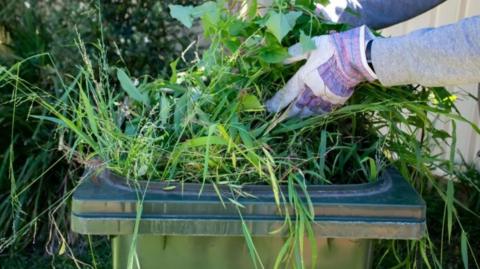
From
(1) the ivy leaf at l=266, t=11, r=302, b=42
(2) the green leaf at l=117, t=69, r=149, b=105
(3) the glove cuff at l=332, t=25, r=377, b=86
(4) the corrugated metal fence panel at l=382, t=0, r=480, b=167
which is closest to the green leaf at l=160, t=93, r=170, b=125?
(2) the green leaf at l=117, t=69, r=149, b=105

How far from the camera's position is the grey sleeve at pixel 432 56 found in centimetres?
139

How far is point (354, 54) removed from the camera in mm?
1499

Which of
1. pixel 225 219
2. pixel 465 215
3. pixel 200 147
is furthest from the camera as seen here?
pixel 465 215

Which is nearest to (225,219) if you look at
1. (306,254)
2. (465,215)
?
(306,254)

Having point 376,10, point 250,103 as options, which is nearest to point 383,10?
point 376,10

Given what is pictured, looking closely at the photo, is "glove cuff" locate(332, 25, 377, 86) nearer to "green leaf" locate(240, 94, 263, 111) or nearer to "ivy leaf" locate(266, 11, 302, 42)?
"ivy leaf" locate(266, 11, 302, 42)

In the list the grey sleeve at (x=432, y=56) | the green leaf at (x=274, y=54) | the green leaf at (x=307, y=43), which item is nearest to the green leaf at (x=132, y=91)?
the green leaf at (x=274, y=54)

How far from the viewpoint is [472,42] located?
139 centimetres

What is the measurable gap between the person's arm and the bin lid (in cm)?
81

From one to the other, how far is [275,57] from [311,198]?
0.41m

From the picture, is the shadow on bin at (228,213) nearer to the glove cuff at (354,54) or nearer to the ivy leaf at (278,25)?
the glove cuff at (354,54)

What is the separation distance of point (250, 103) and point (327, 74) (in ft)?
0.66

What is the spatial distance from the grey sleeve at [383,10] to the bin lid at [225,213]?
2.82 ft

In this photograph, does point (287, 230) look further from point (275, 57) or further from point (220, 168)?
point (275, 57)
